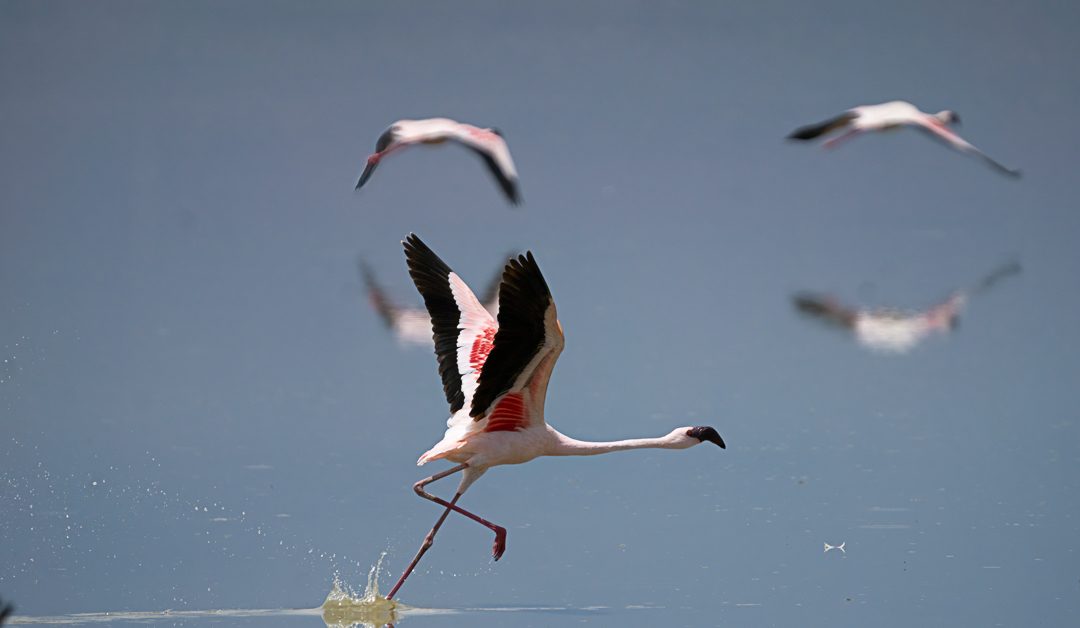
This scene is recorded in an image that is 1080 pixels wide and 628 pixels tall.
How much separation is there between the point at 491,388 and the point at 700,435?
103 cm

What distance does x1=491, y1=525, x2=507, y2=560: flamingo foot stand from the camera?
5.66m

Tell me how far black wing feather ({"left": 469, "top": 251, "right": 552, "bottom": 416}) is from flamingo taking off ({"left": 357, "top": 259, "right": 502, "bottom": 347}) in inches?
150

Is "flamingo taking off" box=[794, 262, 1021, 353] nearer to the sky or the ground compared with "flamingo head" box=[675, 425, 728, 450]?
nearer to the ground

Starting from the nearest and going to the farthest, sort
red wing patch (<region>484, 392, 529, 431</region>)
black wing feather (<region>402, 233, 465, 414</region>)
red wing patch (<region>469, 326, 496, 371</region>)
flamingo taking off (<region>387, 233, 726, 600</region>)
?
1. flamingo taking off (<region>387, 233, 726, 600</region>)
2. red wing patch (<region>484, 392, 529, 431</region>)
3. red wing patch (<region>469, 326, 496, 371</region>)
4. black wing feather (<region>402, 233, 465, 414</region>)

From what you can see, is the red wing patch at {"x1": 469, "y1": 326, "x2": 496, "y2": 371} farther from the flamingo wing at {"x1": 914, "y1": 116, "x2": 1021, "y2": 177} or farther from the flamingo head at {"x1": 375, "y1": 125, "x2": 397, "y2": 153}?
the flamingo wing at {"x1": 914, "y1": 116, "x2": 1021, "y2": 177}

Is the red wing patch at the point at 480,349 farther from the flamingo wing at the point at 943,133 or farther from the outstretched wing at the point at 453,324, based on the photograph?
the flamingo wing at the point at 943,133

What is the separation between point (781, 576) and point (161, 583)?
8.73 feet

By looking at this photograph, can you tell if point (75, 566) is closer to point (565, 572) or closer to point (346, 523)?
point (346, 523)

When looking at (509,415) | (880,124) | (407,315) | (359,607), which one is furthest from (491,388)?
(880,124)

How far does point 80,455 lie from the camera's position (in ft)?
23.2

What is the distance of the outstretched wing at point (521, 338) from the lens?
4.96 meters

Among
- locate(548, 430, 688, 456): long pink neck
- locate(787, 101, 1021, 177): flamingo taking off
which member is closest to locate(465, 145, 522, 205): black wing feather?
locate(787, 101, 1021, 177): flamingo taking off

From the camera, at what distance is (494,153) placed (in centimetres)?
986

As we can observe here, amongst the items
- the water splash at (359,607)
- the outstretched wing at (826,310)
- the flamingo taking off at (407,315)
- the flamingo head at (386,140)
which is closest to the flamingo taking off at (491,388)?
the water splash at (359,607)
